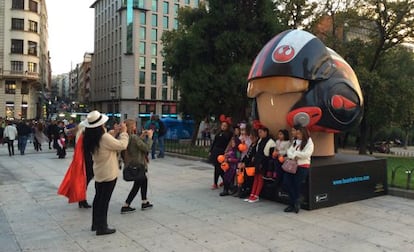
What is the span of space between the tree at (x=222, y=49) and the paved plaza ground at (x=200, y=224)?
31.3ft

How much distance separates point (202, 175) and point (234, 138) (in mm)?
3209

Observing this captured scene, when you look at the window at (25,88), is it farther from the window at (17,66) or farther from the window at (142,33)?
the window at (142,33)

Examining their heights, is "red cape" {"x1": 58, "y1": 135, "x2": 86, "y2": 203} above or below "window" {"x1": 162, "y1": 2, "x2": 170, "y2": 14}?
below

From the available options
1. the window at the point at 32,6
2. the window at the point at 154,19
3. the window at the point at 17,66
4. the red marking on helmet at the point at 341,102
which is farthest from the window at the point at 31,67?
the red marking on helmet at the point at 341,102

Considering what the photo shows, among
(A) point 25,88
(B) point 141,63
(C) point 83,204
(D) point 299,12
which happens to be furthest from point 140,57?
(C) point 83,204

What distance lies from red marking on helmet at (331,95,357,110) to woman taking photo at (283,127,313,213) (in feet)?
3.52

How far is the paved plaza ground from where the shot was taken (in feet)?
18.6

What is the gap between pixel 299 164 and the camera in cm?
741

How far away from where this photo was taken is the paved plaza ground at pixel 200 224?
18.6 ft

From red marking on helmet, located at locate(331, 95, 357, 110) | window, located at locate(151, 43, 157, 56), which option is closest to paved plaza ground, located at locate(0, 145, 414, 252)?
red marking on helmet, located at locate(331, 95, 357, 110)

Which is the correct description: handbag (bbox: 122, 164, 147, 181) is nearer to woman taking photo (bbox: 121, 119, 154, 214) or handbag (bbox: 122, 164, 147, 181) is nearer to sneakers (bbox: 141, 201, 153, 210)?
woman taking photo (bbox: 121, 119, 154, 214)

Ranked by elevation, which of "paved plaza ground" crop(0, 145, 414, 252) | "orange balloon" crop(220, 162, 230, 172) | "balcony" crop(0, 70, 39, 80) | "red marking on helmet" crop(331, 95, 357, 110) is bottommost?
"paved plaza ground" crop(0, 145, 414, 252)

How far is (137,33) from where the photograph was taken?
2790 inches

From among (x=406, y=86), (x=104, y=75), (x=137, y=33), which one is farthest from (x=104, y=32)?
(x=406, y=86)
